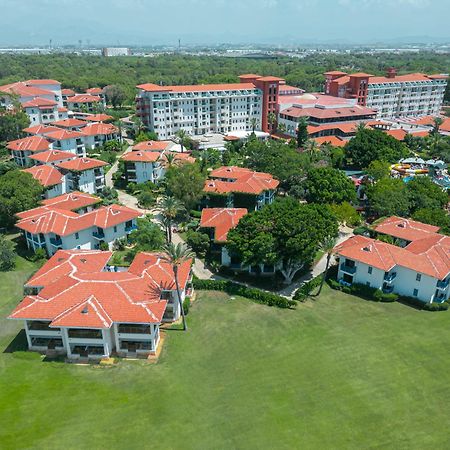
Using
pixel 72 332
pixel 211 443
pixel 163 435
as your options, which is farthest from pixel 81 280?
pixel 211 443

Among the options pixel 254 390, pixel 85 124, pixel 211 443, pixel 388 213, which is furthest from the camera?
pixel 85 124

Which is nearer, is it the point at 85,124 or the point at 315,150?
the point at 315,150

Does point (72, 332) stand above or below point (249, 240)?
below

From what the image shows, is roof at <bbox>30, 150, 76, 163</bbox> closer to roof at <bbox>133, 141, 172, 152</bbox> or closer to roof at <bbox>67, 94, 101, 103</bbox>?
roof at <bbox>133, 141, 172, 152</bbox>

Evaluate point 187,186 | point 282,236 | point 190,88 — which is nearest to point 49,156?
point 187,186

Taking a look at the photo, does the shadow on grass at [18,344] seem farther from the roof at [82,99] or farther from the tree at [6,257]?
the roof at [82,99]

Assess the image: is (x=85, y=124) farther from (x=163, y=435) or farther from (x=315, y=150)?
(x=163, y=435)

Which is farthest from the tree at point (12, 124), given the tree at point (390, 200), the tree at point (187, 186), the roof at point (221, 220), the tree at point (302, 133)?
the tree at point (390, 200)

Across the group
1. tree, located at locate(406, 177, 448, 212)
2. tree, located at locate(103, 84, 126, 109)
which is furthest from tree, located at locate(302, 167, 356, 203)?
tree, located at locate(103, 84, 126, 109)
